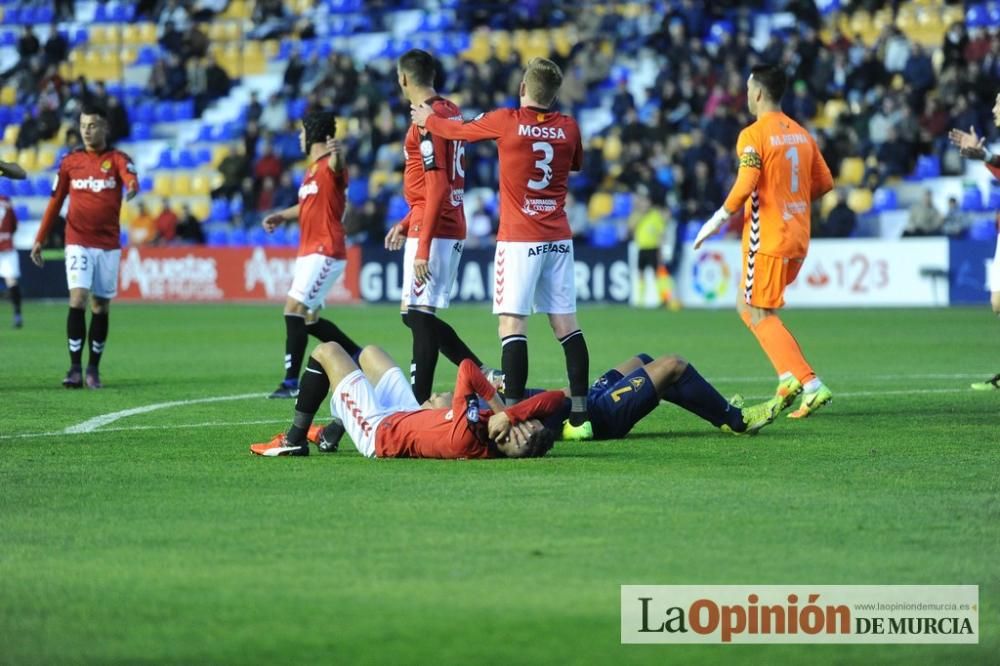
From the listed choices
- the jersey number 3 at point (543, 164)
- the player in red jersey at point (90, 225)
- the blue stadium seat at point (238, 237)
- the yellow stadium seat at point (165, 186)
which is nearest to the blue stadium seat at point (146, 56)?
the yellow stadium seat at point (165, 186)

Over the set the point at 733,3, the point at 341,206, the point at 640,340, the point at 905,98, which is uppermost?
the point at 733,3

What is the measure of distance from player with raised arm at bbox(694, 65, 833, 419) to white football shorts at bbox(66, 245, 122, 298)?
231 inches

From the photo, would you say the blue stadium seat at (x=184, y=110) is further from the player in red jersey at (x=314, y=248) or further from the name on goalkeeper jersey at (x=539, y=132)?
the name on goalkeeper jersey at (x=539, y=132)

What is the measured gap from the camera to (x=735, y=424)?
10016mm

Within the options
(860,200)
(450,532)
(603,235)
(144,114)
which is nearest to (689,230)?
(603,235)

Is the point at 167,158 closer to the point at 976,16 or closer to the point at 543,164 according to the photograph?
the point at 976,16

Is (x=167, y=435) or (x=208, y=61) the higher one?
(x=208, y=61)

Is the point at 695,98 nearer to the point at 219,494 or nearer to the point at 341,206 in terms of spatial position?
the point at 341,206

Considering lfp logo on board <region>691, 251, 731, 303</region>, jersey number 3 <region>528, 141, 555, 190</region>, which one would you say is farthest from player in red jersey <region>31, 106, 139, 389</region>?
lfp logo on board <region>691, 251, 731, 303</region>

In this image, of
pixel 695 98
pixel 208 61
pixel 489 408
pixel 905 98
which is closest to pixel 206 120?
pixel 208 61

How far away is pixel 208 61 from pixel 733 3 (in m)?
12.5

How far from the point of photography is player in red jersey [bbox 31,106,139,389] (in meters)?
14.2

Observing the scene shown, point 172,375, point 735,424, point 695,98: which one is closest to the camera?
point 735,424

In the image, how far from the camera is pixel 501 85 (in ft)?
107
